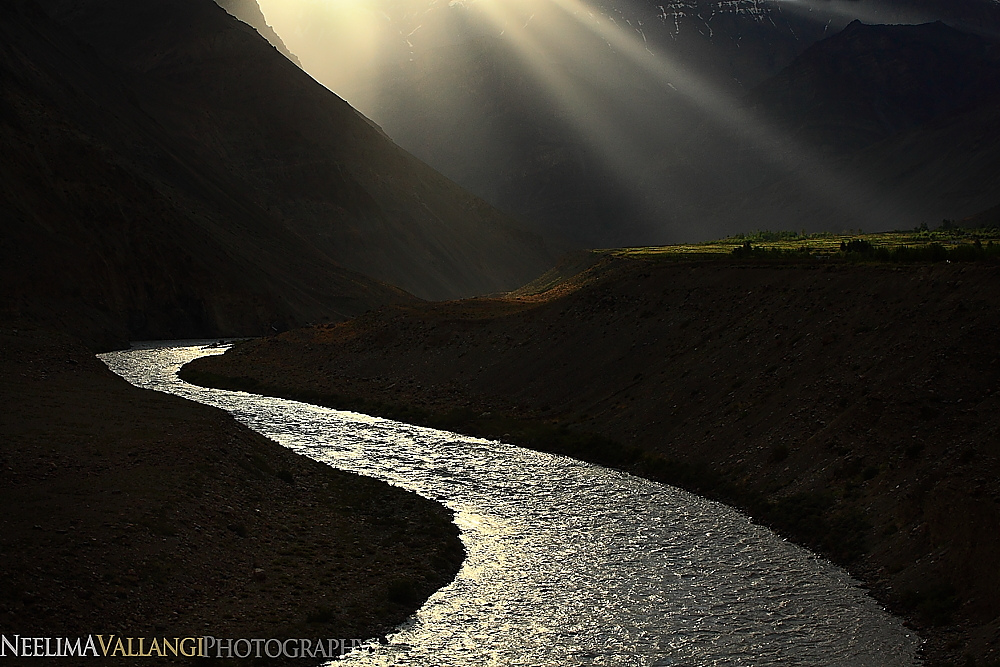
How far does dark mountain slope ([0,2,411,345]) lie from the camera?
10719cm

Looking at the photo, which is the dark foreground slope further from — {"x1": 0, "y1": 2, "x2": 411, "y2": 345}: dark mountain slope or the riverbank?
{"x1": 0, "y1": 2, "x2": 411, "y2": 345}: dark mountain slope

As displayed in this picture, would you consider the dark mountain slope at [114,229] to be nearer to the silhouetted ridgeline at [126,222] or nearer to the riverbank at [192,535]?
the silhouetted ridgeline at [126,222]

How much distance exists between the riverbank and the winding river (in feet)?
4.99

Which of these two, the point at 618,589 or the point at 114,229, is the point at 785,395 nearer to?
the point at 618,589

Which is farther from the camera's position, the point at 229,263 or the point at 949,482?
the point at 229,263

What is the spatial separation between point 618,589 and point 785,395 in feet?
53.7

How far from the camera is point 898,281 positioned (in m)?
42.7

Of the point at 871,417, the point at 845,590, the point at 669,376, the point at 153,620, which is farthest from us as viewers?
the point at 669,376

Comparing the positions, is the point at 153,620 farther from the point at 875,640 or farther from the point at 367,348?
the point at 367,348

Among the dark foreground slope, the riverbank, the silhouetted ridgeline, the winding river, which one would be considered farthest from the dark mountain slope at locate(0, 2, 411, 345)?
Result: the winding river

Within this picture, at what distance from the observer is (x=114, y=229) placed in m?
121

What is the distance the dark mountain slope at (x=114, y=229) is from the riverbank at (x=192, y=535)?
228ft

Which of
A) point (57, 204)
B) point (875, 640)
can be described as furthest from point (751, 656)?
point (57, 204)

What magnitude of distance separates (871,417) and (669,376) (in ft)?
49.9
